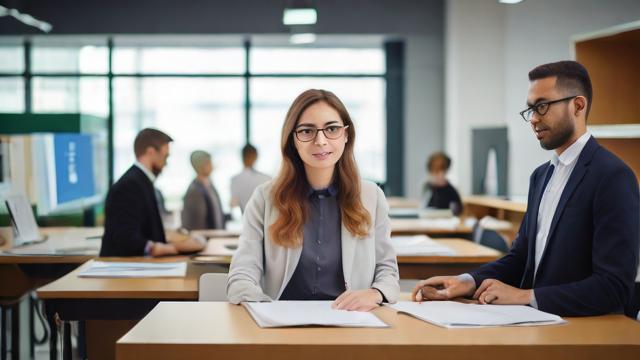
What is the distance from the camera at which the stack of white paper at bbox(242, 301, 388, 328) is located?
2.13 m

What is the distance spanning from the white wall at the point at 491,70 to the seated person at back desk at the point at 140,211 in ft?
17.6

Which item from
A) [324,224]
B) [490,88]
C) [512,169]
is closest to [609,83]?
[324,224]

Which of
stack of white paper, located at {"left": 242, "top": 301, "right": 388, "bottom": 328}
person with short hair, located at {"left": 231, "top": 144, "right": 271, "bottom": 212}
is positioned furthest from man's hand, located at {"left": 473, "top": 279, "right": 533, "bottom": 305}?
person with short hair, located at {"left": 231, "top": 144, "right": 271, "bottom": 212}

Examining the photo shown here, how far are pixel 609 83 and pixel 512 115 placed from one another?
565 cm

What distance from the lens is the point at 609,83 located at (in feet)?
15.2

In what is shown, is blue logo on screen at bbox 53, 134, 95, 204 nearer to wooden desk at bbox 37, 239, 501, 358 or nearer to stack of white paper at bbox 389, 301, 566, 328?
wooden desk at bbox 37, 239, 501, 358

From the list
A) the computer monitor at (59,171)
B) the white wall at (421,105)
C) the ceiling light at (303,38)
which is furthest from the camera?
the white wall at (421,105)

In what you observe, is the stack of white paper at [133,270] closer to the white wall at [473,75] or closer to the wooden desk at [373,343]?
the wooden desk at [373,343]

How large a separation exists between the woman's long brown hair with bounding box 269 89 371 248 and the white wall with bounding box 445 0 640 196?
6.37m

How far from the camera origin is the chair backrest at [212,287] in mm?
3217

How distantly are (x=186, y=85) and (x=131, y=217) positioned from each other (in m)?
7.13

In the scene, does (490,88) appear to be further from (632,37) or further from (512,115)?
(632,37)

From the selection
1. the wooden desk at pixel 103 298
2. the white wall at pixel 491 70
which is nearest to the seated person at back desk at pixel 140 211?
the wooden desk at pixel 103 298

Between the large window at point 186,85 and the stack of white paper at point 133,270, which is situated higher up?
the large window at point 186,85
